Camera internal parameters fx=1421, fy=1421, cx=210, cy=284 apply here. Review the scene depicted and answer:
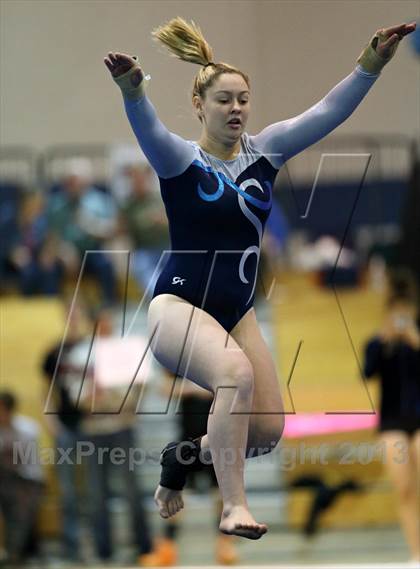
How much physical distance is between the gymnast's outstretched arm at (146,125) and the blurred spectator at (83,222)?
3.89 m

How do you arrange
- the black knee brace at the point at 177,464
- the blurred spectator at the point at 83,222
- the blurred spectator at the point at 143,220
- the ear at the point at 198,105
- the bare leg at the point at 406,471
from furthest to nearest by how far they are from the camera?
the blurred spectator at the point at 83,222 < the blurred spectator at the point at 143,220 < the bare leg at the point at 406,471 < the black knee brace at the point at 177,464 < the ear at the point at 198,105

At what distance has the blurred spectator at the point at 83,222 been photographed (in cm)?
852

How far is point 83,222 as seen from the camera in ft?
28.2

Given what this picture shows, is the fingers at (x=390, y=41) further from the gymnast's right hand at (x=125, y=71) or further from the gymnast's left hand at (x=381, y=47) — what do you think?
the gymnast's right hand at (x=125, y=71)

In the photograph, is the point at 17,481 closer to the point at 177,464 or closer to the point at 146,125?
the point at 177,464

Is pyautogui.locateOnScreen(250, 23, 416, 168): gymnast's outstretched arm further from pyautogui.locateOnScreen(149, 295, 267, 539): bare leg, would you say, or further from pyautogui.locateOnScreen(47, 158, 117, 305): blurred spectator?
pyautogui.locateOnScreen(47, 158, 117, 305): blurred spectator

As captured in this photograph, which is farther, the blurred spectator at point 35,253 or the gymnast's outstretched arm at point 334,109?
the blurred spectator at point 35,253

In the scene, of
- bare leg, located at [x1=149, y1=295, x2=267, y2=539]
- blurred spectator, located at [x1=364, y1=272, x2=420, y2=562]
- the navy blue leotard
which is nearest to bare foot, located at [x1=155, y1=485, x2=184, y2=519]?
bare leg, located at [x1=149, y1=295, x2=267, y2=539]

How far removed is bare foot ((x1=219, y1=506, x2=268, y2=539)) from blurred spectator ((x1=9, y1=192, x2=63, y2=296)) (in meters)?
4.63

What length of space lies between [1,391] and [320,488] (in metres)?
1.91

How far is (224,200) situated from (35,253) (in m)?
4.49

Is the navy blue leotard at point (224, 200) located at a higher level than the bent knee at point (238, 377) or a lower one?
higher

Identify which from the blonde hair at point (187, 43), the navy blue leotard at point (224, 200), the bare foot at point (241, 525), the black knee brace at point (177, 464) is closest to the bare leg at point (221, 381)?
the bare foot at point (241, 525)

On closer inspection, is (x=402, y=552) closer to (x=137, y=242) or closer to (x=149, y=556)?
(x=149, y=556)
